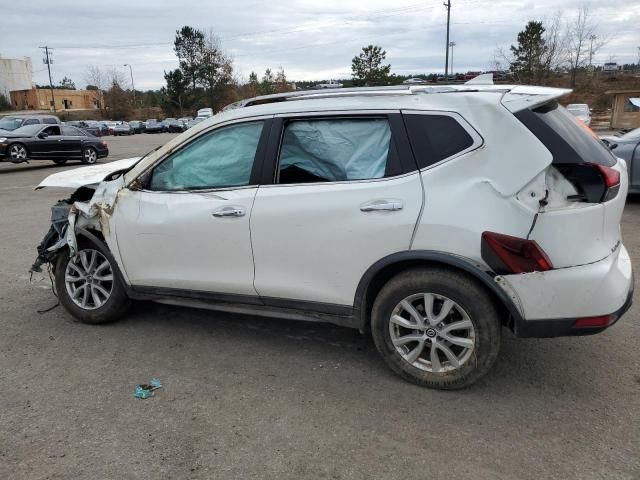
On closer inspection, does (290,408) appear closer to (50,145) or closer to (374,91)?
(374,91)

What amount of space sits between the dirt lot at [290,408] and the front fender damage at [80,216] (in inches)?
26.6

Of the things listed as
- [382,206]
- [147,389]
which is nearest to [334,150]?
[382,206]

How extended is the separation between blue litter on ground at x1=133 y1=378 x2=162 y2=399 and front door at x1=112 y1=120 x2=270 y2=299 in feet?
2.39

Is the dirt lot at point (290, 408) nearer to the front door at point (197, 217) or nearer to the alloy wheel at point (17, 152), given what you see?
the front door at point (197, 217)

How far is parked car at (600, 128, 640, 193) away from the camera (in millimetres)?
8539

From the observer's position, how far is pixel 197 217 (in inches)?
149

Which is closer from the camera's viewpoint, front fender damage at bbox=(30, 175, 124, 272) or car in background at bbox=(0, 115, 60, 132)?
front fender damage at bbox=(30, 175, 124, 272)

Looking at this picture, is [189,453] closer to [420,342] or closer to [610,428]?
[420,342]

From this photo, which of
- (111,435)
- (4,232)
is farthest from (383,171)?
(4,232)

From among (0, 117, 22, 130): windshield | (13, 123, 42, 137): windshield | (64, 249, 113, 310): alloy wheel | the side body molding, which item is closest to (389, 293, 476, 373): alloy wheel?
the side body molding

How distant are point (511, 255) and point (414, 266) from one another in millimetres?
570

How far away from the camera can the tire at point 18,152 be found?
17.3m

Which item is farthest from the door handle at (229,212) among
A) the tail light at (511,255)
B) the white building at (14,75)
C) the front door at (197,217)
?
the white building at (14,75)

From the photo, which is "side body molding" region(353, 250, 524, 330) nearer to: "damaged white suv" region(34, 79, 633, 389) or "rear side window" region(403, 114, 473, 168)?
"damaged white suv" region(34, 79, 633, 389)
